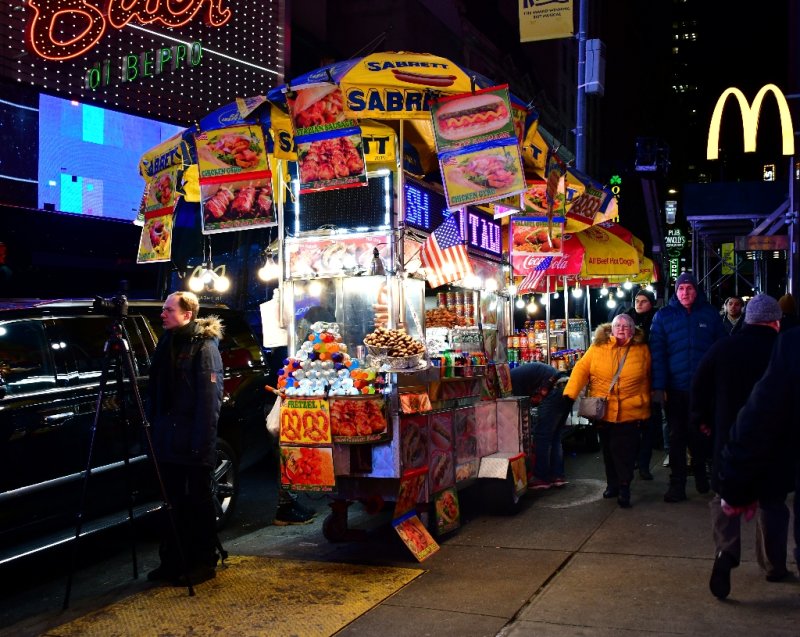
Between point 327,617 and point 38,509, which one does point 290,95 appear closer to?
point 38,509

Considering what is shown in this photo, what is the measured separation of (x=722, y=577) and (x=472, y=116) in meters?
4.12

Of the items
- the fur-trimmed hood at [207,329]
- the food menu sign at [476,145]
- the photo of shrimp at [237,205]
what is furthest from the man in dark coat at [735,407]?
the photo of shrimp at [237,205]

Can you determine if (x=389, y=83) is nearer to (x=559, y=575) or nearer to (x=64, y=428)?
(x=64, y=428)

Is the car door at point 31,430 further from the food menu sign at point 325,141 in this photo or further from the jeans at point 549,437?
the jeans at point 549,437

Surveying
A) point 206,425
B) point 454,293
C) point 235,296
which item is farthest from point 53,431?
point 235,296

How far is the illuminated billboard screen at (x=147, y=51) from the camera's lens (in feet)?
44.2

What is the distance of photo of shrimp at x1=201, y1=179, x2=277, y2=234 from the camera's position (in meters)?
7.64

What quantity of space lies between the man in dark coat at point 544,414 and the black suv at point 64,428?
11.2ft

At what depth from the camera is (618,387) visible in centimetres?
830

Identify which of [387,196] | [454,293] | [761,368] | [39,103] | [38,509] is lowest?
[38,509]

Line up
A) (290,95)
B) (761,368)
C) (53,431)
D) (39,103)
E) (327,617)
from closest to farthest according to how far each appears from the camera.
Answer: (327,617) → (761,368) → (53,431) → (290,95) → (39,103)

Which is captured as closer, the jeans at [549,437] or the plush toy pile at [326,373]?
the plush toy pile at [326,373]

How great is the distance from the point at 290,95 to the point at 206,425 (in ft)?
9.81

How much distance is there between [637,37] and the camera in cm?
5922
